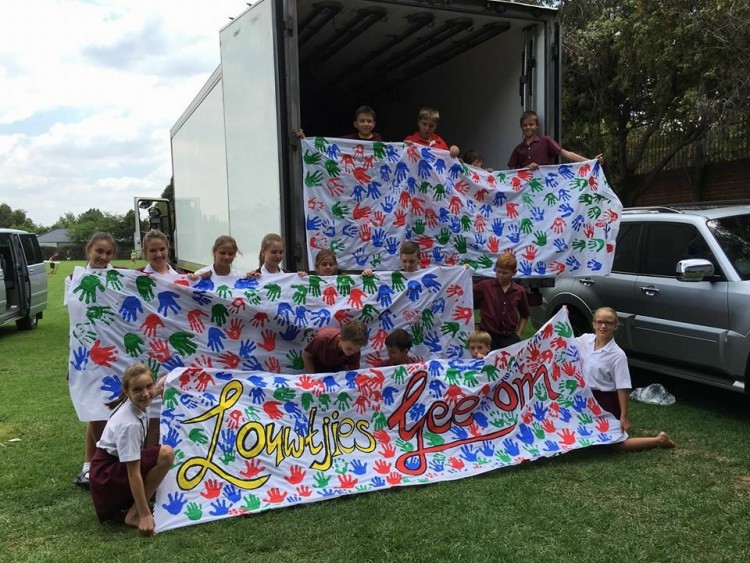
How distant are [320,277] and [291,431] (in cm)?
140

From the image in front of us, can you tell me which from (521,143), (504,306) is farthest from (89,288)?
(521,143)

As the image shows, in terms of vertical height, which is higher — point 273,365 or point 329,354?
point 329,354

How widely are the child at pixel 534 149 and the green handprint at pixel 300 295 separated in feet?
8.41

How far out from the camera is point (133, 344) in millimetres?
4484

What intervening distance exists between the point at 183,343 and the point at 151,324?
0.27 m

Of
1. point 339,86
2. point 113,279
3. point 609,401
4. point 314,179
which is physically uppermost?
point 339,86

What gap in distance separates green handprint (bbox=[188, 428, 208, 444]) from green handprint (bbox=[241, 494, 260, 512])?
44 centimetres

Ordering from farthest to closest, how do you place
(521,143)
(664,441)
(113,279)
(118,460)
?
(521,143), (664,441), (113,279), (118,460)

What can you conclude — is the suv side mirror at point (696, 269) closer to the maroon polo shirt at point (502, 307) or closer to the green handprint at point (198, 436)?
the maroon polo shirt at point (502, 307)

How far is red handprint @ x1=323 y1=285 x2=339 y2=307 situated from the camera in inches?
203

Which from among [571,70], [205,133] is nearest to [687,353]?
[205,133]

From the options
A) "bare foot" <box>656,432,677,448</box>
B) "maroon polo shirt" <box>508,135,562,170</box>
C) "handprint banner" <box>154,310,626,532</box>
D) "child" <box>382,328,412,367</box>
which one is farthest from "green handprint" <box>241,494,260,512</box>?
"maroon polo shirt" <box>508,135,562,170</box>

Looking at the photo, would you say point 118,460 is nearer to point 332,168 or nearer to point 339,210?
point 339,210

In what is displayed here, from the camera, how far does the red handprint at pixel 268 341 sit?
4984mm
